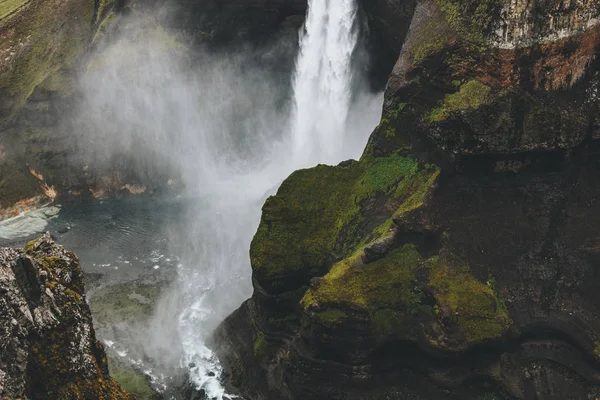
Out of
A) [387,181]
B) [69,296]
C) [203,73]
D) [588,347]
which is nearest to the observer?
[69,296]

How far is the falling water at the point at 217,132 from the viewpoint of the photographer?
30.7 metres

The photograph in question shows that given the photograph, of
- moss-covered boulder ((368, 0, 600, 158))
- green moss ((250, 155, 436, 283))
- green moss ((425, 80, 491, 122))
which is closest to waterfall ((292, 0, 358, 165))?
green moss ((250, 155, 436, 283))

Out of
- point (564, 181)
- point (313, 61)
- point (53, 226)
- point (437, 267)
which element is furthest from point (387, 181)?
point (53, 226)

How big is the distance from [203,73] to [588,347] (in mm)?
41618

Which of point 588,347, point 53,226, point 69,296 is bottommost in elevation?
point 53,226

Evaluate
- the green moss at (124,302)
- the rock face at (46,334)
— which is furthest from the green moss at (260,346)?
the rock face at (46,334)

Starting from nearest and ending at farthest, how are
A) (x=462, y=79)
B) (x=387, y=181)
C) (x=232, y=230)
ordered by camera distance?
(x=462, y=79) < (x=387, y=181) < (x=232, y=230)

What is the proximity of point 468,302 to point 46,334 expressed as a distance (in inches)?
521

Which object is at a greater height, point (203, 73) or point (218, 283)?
point (203, 73)

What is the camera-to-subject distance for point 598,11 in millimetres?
17406

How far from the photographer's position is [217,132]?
51031 mm

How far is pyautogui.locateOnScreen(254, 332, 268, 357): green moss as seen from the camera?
22.2m

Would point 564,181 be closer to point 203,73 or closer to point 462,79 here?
point 462,79

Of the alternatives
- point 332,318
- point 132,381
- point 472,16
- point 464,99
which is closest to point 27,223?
point 132,381
